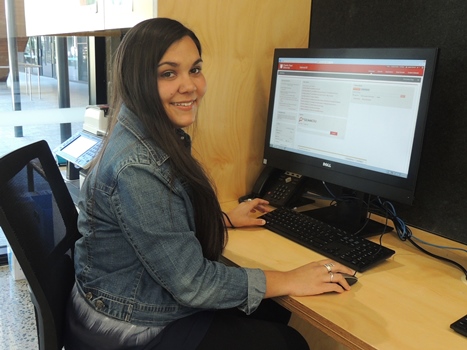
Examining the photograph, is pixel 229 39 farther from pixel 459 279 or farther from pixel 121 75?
pixel 459 279

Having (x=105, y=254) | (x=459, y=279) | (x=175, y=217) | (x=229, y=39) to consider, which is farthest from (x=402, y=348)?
(x=229, y=39)

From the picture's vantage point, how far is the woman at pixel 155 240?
2.97 ft

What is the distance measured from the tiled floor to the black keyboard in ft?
3.81

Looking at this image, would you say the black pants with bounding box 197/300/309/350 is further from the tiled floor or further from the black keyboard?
the tiled floor

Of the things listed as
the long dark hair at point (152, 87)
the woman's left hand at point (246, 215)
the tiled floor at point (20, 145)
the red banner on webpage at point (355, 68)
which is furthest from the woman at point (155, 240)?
the tiled floor at point (20, 145)

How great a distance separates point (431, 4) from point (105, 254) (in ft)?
3.61

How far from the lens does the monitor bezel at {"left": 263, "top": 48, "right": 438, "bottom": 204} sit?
111cm

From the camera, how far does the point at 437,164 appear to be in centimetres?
130

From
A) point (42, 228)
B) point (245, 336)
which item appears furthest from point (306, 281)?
point (42, 228)

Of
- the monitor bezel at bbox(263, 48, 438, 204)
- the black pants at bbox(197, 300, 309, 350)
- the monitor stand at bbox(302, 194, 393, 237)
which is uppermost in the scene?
the monitor bezel at bbox(263, 48, 438, 204)

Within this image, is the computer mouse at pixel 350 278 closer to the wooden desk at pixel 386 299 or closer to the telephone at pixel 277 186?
the wooden desk at pixel 386 299

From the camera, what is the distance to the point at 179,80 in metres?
1.01

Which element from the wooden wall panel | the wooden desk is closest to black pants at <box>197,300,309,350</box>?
the wooden desk

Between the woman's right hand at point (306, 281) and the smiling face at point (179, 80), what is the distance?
0.41 metres
